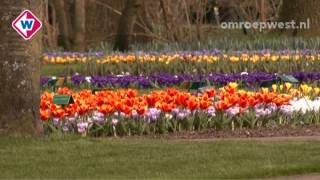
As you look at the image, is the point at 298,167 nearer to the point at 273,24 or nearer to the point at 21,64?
the point at 21,64

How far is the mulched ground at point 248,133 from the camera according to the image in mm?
10734

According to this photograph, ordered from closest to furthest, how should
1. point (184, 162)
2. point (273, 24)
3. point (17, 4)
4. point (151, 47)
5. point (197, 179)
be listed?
point (197, 179)
point (184, 162)
point (17, 4)
point (151, 47)
point (273, 24)

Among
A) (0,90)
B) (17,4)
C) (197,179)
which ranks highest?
(17,4)

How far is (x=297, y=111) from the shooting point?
1170 centimetres

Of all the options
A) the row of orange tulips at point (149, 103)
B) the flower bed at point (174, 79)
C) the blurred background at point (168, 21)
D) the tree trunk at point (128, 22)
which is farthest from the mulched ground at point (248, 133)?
the tree trunk at point (128, 22)

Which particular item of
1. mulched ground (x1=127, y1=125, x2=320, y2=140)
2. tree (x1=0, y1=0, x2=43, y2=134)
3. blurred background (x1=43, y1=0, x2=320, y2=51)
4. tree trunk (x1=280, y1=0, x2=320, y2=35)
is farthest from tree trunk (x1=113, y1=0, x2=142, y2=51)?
tree (x1=0, y1=0, x2=43, y2=134)

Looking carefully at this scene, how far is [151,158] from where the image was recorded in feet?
29.6

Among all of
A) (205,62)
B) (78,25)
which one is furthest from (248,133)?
(78,25)

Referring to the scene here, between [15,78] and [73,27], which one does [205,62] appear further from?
[73,27]

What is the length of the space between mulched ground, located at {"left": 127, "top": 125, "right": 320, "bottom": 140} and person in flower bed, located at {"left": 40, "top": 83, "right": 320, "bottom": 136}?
0.13m

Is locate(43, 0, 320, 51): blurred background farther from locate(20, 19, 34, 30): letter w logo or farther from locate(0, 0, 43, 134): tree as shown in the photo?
locate(20, 19, 34, 30): letter w logo

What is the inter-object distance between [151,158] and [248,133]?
2.24 m

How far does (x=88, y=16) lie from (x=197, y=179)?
118 feet

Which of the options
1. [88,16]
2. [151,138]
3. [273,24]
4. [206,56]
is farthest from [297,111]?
[88,16]
